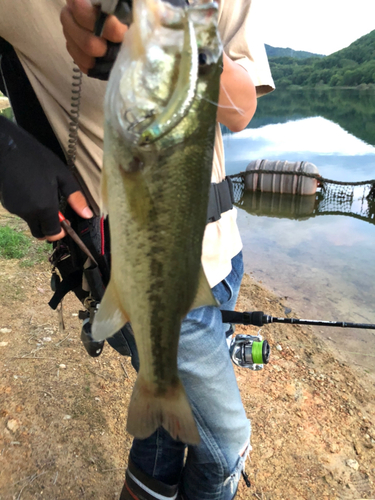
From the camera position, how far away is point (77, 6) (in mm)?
923

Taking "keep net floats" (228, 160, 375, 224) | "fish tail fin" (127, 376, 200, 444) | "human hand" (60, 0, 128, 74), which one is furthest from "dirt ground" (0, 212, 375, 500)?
"keep net floats" (228, 160, 375, 224)

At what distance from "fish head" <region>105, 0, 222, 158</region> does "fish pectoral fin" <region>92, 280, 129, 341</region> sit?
51 cm

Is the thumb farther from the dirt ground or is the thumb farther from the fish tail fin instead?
the dirt ground

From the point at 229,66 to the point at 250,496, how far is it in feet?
11.2

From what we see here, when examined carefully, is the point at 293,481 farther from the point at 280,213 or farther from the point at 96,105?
the point at 280,213

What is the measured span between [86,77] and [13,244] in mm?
5489

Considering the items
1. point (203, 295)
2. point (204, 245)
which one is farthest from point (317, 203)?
point (203, 295)

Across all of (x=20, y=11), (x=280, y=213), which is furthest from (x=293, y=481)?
(x=280, y=213)

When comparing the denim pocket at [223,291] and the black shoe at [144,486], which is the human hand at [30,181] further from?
the black shoe at [144,486]

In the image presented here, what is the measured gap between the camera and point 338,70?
95.9 meters

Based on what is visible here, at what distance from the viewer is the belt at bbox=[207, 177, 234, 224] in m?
1.85

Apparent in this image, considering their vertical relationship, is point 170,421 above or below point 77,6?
below

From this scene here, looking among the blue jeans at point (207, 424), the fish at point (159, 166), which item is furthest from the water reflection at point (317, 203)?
the fish at point (159, 166)

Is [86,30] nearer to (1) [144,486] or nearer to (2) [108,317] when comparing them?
(2) [108,317]
